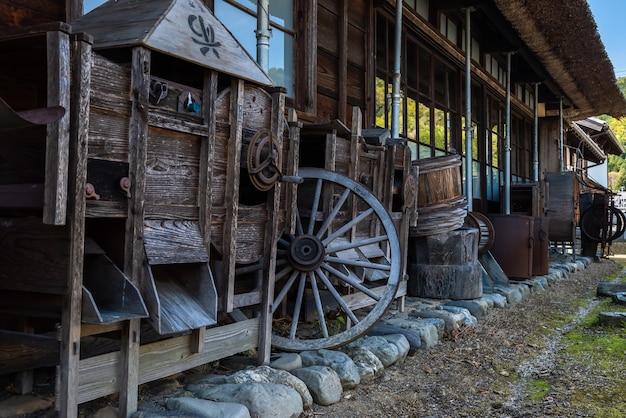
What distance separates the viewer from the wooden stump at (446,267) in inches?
226

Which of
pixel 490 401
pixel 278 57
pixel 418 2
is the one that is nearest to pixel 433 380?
pixel 490 401

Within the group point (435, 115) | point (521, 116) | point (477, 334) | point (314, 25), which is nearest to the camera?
point (477, 334)

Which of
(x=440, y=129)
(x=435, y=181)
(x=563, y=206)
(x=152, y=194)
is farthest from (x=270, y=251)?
(x=563, y=206)

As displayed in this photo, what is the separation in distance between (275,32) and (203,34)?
2601 mm

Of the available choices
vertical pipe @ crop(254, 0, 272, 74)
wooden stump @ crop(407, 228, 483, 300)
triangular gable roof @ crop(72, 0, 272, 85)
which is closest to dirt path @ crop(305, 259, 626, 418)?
wooden stump @ crop(407, 228, 483, 300)

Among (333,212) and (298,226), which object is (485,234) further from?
(298,226)

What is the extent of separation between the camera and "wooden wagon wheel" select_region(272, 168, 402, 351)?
140 inches

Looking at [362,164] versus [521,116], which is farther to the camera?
[521,116]

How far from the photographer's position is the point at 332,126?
4004mm

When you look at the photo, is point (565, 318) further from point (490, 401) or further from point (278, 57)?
point (278, 57)

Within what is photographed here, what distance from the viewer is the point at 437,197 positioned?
18.7 ft

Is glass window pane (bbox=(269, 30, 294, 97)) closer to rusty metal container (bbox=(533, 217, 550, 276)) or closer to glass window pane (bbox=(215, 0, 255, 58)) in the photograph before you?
glass window pane (bbox=(215, 0, 255, 58))

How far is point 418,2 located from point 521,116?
287 inches

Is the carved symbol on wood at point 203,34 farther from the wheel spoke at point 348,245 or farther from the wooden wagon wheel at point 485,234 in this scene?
the wooden wagon wheel at point 485,234
